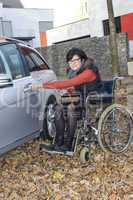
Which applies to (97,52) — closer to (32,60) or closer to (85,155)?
(32,60)

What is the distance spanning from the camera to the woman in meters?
5.19

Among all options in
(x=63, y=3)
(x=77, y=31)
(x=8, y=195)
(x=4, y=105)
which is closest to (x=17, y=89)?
(x=4, y=105)

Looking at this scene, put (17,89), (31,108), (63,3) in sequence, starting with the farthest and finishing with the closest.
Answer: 1. (63,3)
2. (31,108)
3. (17,89)

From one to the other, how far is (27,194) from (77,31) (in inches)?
1053

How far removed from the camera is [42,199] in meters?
4.21

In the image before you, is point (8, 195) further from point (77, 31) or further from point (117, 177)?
point (77, 31)

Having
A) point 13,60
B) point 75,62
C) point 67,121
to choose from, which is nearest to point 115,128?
point 67,121

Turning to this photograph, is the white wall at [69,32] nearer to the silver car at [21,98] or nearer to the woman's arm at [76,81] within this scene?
the silver car at [21,98]

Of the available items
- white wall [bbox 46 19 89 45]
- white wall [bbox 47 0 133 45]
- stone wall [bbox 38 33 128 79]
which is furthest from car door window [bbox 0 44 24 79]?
white wall [bbox 46 19 89 45]

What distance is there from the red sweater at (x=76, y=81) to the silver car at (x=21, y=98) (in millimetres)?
513

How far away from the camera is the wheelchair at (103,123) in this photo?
5301 millimetres

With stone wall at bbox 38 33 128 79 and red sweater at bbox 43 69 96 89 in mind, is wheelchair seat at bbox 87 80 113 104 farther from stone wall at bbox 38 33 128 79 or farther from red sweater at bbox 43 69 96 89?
stone wall at bbox 38 33 128 79

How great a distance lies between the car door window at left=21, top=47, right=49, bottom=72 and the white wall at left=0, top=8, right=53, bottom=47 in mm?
40623

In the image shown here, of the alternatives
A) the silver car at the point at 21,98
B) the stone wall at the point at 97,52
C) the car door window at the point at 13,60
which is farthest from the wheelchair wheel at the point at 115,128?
the stone wall at the point at 97,52
